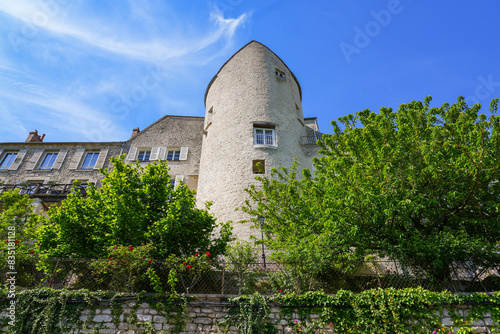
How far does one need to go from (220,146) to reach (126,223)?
23.2ft

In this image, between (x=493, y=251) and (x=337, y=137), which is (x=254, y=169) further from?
(x=493, y=251)

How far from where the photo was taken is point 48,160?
17719mm

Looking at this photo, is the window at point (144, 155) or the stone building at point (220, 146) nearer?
the stone building at point (220, 146)

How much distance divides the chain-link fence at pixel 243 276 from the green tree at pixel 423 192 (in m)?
0.34

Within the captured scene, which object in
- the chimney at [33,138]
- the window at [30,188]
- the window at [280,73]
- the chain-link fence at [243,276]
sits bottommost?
the chain-link fence at [243,276]

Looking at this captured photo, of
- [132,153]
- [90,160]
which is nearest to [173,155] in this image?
[132,153]

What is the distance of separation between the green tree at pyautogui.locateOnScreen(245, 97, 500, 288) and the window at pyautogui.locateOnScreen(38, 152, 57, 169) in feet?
56.9

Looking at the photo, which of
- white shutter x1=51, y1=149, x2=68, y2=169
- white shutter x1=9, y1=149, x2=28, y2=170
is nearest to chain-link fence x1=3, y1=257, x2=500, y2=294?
white shutter x1=51, y1=149, x2=68, y2=169

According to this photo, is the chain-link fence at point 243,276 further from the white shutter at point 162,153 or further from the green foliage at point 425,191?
the white shutter at point 162,153

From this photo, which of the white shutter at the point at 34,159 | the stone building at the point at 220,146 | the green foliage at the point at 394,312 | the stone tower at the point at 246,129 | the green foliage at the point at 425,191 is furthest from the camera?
the white shutter at the point at 34,159

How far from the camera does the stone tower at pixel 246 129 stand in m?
12.3

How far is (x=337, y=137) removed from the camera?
8625mm

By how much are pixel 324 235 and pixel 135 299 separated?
461cm

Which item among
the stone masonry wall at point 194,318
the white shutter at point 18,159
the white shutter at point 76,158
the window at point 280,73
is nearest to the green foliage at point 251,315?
the stone masonry wall at point 194,318
